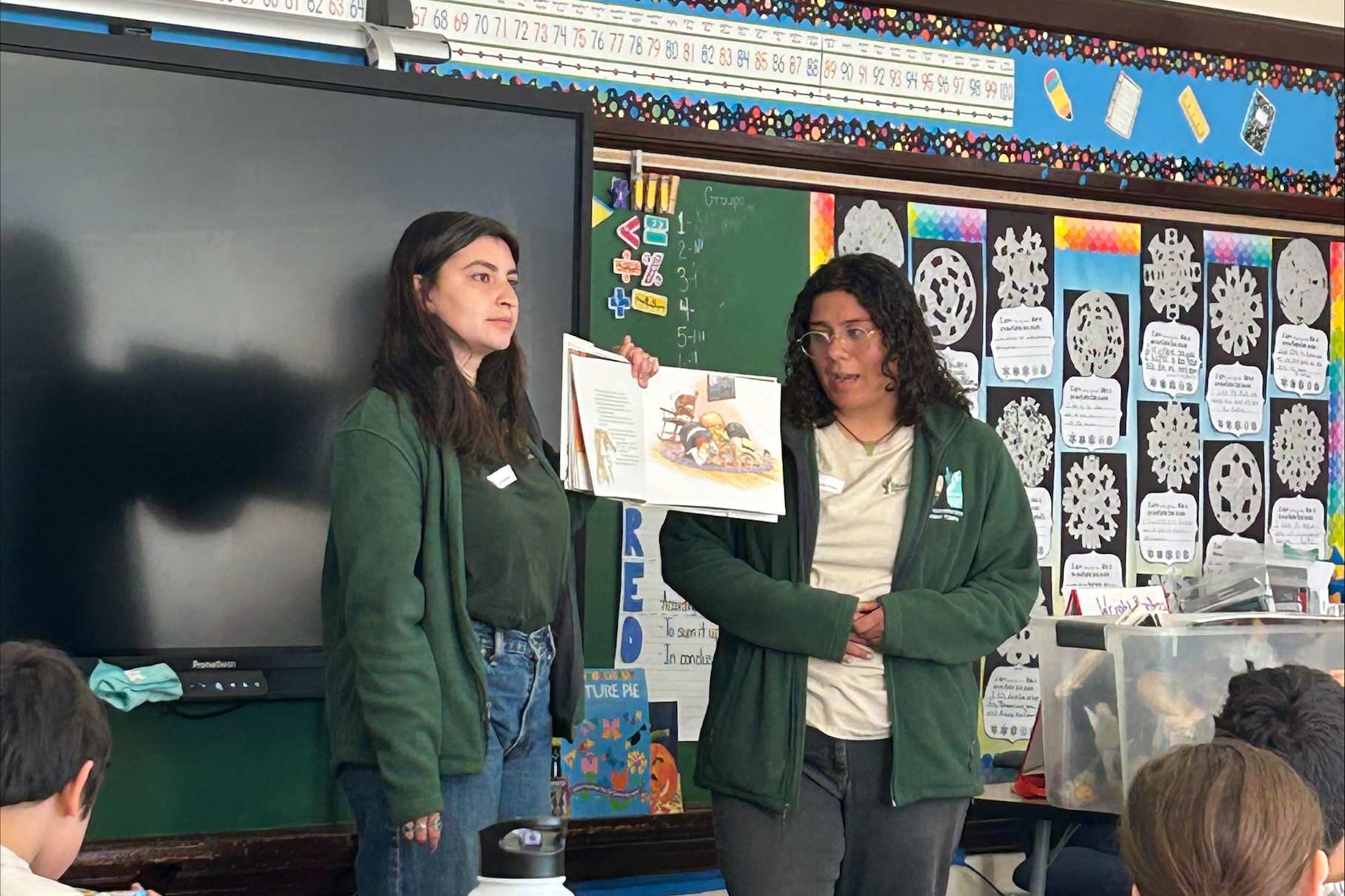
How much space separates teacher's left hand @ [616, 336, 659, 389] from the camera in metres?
2.41

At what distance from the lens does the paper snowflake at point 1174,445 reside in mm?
3889

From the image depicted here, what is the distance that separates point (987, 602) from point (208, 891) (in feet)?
5.51

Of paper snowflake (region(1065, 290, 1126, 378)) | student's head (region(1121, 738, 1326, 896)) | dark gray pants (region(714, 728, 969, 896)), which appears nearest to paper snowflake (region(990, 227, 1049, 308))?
paper snowflake (region(1065, 290, 1126, 378))

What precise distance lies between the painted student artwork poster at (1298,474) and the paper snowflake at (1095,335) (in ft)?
1.76

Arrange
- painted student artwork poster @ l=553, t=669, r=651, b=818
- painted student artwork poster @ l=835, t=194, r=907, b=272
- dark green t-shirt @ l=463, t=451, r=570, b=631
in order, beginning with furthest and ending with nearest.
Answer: painted student artwork poster @ l=835, t=194, r=907, b=272, painted student artwork poster @ l=553, t=669, r=651, b=818, dark green t-shirt @ l=463, t=451, r=570, b=631

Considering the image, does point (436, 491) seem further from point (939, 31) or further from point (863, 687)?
point (939, 31)

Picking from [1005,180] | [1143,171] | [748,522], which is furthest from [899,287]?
[1143,171]

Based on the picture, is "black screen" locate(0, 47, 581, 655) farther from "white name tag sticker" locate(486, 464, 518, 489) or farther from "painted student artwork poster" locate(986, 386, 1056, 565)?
"painted student artwork poster" locate(986, 386, 1056, 565)

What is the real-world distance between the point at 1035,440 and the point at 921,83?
3.29 ft

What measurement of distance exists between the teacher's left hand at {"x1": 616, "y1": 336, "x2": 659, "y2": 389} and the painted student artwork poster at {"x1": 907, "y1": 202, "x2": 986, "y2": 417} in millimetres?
1422

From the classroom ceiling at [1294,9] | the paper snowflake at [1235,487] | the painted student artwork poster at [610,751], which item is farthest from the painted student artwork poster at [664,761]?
the classroom ceiling at [1294,9]

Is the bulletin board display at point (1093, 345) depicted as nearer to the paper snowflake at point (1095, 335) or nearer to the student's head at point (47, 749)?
the paper snowflake at point (1095, 335)

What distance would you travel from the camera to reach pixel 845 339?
2.41m

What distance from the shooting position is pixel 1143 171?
12.8 ft
